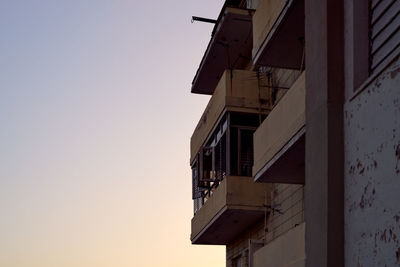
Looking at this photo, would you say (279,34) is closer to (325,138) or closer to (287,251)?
(287,251)

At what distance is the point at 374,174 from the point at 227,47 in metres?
14.2

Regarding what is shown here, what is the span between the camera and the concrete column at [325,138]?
724 cm

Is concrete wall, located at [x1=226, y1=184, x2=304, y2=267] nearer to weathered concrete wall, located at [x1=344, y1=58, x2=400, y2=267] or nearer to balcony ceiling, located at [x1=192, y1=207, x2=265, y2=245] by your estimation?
balcony ceiling, located at [x1=192, y1=207, x2=265, y2=245]

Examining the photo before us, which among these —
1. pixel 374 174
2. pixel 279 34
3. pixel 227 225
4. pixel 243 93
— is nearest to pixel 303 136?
pixel 279 34

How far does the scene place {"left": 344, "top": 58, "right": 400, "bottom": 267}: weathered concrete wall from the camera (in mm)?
6230

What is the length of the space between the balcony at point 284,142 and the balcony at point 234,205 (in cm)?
246

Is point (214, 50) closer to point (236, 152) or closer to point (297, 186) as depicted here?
point (236, 152)

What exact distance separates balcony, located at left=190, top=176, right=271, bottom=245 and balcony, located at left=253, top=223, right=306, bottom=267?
128 inches

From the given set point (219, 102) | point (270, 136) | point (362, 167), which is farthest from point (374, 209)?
point (219, 102)

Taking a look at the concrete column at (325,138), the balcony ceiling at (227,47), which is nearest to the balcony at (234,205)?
the balcony ceiling at (227,47)

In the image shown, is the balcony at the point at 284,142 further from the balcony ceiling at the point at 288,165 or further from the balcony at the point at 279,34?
the balcony at the point at 279,34

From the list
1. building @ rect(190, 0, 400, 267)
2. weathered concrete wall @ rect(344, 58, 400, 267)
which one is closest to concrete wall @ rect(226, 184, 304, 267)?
building @ rect(190, 0, 400, 267)

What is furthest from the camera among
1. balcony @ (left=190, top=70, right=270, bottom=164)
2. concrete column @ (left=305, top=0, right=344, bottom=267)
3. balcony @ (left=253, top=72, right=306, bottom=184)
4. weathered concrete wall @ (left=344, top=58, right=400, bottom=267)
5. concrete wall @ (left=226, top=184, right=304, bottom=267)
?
balcony @ (left=190, top=70, right=270, bottom=164)

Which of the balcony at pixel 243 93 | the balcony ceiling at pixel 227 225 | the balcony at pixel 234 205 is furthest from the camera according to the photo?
the balcony at pixel 243 93
